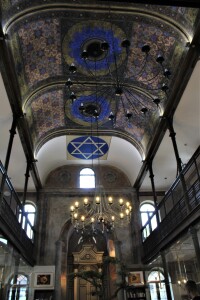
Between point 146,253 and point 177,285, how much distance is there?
13.6 feet

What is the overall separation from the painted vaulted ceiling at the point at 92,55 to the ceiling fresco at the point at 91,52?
27mm

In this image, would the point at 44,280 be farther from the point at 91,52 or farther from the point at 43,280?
→ the point at 91,52

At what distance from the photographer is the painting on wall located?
14.1 meters

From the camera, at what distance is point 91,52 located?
10.6 metres

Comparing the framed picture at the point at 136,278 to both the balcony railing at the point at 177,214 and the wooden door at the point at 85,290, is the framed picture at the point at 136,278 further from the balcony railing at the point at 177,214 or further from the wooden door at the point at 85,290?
the wooden door at the point at 85,290

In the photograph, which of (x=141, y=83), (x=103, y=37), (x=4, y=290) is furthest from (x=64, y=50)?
(x=4, y=290)

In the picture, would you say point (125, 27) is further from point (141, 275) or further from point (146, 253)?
point (141, 275)

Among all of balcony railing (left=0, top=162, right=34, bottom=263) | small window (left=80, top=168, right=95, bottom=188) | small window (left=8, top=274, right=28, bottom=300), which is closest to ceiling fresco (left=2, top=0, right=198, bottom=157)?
balcony railing (left=0, top=162, right=34, bottom=263)

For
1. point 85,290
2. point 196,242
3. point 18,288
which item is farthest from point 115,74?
point 85,290

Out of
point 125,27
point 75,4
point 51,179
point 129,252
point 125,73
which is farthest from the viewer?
point 51,179

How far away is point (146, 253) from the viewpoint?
14.6m

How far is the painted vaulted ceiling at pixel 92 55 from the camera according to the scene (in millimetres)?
8742

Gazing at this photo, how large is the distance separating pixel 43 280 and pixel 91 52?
1125cm

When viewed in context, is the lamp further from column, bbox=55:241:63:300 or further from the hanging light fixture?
column, bbox=55:241:63:300
